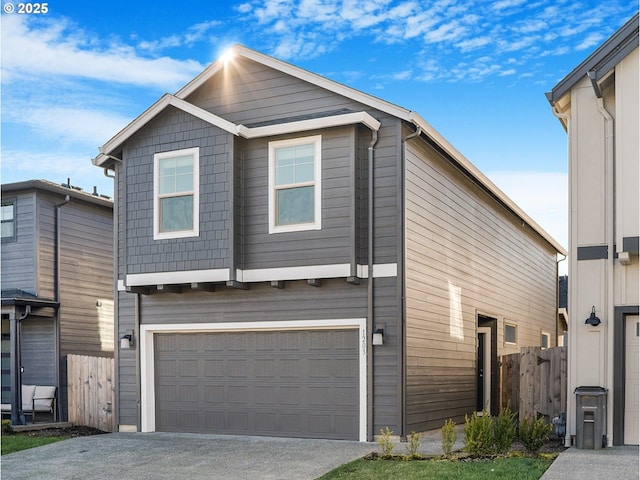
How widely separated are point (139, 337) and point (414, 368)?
17.1ft

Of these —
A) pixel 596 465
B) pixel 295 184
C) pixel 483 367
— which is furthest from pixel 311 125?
pixel 483 367

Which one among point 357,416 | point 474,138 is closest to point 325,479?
point 357,416

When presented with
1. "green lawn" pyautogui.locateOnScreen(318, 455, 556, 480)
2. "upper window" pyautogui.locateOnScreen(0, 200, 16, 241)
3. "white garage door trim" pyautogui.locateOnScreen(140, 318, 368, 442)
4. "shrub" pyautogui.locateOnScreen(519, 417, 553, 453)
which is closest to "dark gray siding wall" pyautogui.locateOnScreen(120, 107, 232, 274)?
"white garage door trim" pyautogui.locateOnScreen(140, 318, 368, 442)

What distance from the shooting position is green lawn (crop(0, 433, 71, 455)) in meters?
13.2

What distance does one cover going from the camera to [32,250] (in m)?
18.0

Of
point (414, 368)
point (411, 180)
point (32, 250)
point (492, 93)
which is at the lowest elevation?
point (414, 368)

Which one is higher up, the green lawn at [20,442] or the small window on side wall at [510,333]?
the small window on side wall at [510,333]

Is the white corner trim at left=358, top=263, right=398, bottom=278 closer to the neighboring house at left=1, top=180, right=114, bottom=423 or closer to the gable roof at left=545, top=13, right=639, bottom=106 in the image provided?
the gable roof at left=545, top=13, right=639, bottom=106

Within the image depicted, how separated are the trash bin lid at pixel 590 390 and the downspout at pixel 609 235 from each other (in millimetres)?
181

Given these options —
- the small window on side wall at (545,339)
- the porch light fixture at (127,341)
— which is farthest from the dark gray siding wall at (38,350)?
the small window on side wall at (545,339)

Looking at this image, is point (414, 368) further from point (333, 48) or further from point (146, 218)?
point (333, 48)

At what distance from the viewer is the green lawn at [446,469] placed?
923 centimetres

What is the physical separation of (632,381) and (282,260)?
5689 mm

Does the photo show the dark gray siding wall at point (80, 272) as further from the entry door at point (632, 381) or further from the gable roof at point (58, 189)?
the entry door at point (632, 381)
